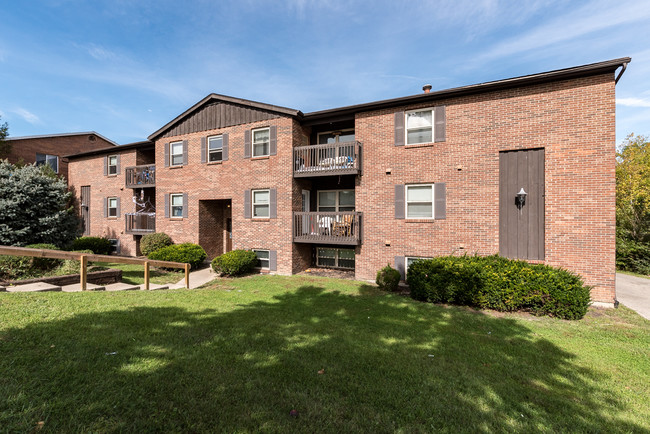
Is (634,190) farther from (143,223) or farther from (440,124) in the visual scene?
(143,223)

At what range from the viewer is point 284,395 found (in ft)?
10.1

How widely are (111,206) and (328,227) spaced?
49.6ft

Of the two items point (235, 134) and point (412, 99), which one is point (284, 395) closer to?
point (412, 99)

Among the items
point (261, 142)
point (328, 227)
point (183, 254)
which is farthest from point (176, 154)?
point (328, 227)

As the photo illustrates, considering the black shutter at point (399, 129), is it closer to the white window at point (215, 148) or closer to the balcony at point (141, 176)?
the white window at point (215, 148)

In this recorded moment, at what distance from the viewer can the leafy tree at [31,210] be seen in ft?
41.1

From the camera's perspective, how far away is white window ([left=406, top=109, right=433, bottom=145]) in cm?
1017

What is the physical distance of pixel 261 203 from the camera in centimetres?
1272

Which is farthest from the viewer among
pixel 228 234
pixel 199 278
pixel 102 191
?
pixel 102 191

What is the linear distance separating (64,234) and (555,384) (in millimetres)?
19694

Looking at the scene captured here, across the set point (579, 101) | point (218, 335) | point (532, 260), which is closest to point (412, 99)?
point (579, 101)

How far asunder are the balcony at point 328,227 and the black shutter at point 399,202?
1.43 m

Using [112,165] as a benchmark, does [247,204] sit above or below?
below

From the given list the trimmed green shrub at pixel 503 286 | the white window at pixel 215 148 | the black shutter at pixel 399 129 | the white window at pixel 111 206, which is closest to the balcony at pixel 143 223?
the white window at pixel 111 206
